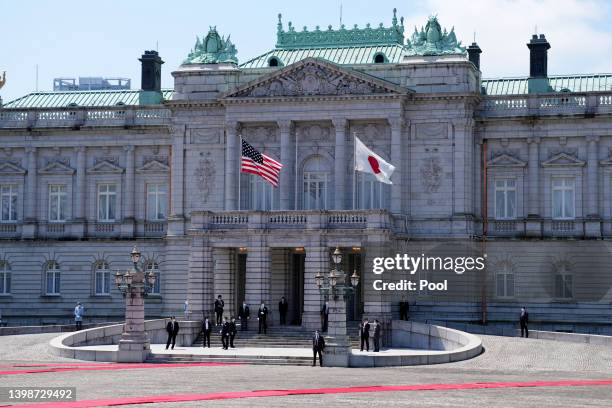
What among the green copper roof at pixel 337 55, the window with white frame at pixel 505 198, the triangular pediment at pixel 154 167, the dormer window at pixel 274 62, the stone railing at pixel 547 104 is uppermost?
the green copper roof at pixel 337 55

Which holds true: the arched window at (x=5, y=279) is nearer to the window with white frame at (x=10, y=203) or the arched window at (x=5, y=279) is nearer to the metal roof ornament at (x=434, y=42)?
the window with white frame at (x=10, y=203)

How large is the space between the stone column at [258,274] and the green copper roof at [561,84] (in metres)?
20.7

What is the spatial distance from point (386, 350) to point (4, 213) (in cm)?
3337

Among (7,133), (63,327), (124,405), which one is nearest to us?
(124,405)

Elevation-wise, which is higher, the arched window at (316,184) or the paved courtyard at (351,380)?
the arched window at (316,184)

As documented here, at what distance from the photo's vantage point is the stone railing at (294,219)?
254 ft

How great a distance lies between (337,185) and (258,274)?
29.2ft

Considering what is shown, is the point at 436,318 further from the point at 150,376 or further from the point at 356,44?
the point at 150,376

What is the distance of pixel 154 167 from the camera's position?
90.3 metres

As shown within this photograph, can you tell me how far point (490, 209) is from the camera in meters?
84.8

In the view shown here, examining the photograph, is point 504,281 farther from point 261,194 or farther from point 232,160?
point 232,160

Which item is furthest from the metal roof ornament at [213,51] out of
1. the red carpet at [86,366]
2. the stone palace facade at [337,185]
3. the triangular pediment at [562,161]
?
the red carpet at [86,366]

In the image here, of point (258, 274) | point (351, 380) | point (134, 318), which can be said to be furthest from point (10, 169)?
point (351, 380)

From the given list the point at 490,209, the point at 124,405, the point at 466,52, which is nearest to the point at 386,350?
the point at 490,209
